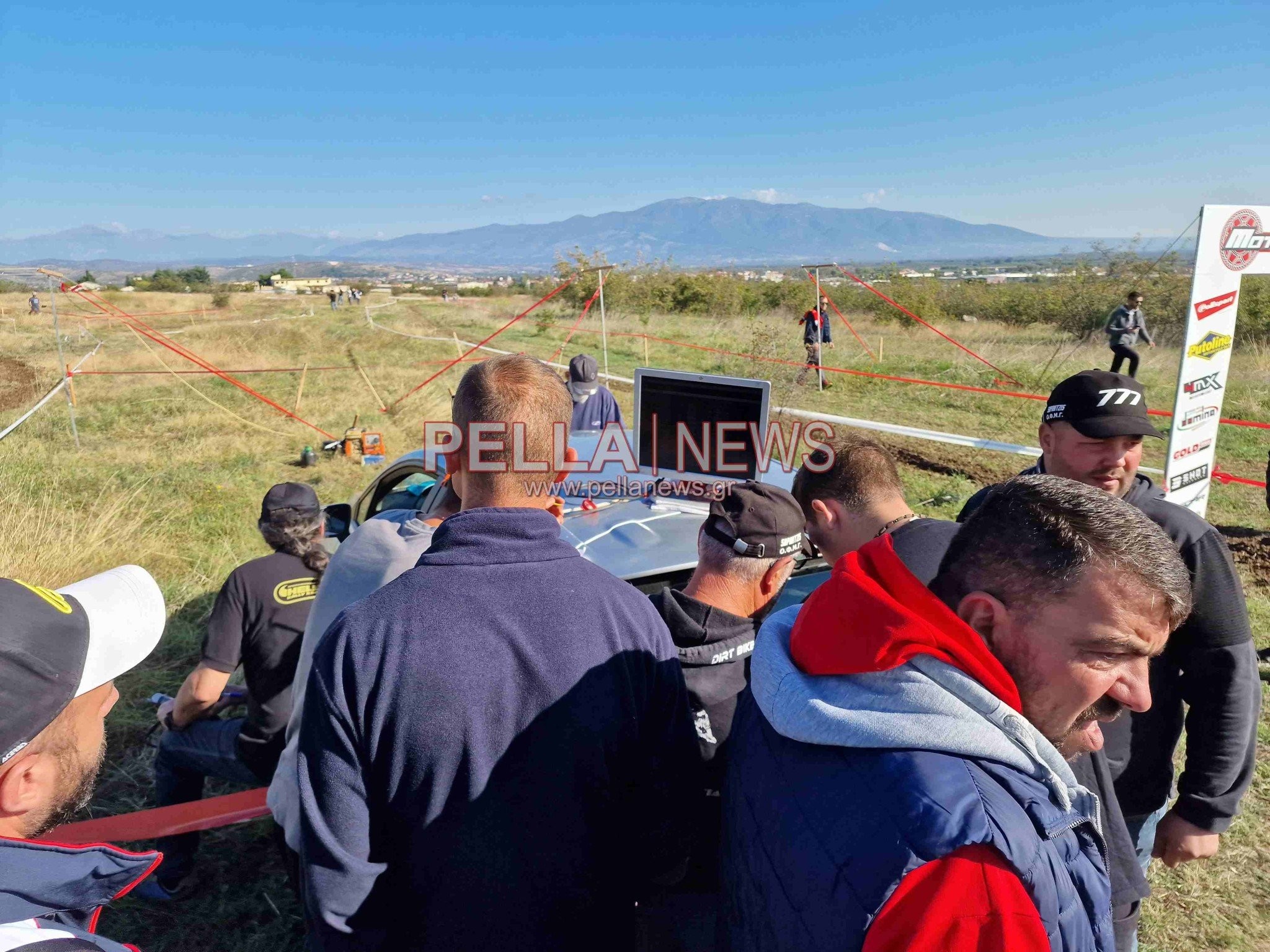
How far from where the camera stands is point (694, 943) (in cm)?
199

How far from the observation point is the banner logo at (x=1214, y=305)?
545 centimetres

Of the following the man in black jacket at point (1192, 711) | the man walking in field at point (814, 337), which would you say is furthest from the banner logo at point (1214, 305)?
the man walking in field at point (814, 337)

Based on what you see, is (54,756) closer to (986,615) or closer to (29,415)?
(986,615)

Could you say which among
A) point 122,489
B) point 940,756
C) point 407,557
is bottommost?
point 122,489

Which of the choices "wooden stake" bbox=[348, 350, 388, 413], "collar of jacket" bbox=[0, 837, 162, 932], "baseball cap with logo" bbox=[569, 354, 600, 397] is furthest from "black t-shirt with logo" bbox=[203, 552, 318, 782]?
"wooden stake" bbox=[348, 350, 388, 413]

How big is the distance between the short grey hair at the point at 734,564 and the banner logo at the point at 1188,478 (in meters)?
5.30

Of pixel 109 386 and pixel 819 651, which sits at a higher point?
pixel 819 651

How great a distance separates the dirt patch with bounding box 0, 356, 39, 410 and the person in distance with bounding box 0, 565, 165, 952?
47.9 feet

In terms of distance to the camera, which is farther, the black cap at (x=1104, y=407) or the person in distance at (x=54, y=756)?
the black cap at (x=1104, y=407)

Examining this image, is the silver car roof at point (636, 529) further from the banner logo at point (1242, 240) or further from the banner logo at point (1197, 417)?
the banner logo at point (1242, 240)

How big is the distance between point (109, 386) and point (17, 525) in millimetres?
10567

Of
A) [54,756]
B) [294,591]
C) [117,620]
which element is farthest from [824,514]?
[294,591]

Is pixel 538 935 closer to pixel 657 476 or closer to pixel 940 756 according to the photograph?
pixel 940 756

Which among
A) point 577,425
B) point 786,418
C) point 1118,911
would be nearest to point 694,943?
point 1118,911
